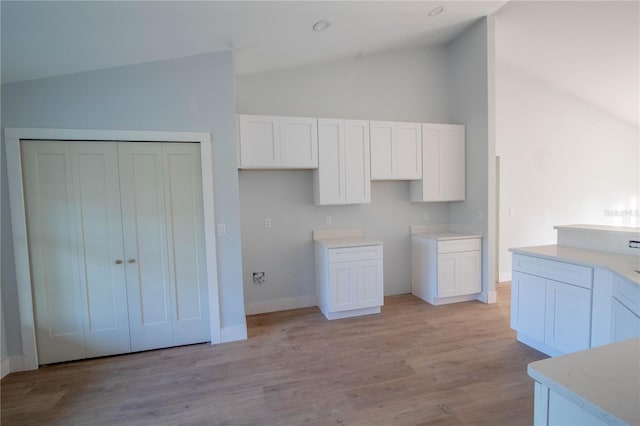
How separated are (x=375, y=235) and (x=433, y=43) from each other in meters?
2.92

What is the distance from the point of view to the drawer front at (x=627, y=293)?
5.87 feet

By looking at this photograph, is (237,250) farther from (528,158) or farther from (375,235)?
(528,158)

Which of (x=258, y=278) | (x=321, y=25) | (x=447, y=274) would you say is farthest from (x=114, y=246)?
(x=447, y=274)

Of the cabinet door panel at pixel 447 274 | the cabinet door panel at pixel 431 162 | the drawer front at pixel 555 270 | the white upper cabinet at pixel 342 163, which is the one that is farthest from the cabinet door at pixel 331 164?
the drawer front at pixel 555 270

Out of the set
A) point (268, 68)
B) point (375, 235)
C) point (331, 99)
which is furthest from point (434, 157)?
point (268, 68)

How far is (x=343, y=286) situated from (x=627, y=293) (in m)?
2.45

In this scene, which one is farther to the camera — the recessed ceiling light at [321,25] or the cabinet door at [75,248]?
the recessed ceiling light at [321,25]

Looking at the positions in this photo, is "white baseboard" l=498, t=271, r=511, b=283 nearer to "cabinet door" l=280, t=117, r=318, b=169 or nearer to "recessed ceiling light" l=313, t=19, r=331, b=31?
"cabinet door" l=280, t=117, r=318, b=169

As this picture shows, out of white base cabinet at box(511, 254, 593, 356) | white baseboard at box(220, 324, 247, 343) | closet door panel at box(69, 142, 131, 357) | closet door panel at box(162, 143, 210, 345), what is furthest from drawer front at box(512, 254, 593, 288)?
closet door panel at box(69, 142, 131, 357)

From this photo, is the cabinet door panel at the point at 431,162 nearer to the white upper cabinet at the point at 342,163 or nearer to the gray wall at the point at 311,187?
the gray wall at the point at 311,187

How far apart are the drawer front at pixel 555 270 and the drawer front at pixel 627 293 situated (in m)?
0.24

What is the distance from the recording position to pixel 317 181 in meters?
3.85

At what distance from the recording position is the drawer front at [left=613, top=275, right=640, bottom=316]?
179 cm

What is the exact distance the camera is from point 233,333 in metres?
3.22
